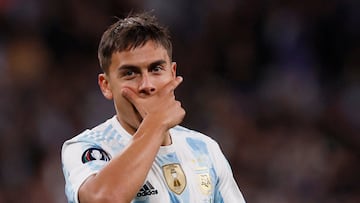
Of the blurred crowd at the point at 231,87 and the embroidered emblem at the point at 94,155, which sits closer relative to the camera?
the embroidered emblem at the point at 94,155

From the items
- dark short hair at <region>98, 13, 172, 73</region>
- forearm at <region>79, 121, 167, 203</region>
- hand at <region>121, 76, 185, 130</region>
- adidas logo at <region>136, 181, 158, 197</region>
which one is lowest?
adidas logo at <region>136, 181, 158, 197</region>

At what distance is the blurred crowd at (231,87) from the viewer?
26.5 ft

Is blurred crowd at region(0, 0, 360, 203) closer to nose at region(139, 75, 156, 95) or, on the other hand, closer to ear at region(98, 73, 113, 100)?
ear at region(98, 73, 113, 100)

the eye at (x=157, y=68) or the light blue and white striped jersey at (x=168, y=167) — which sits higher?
the eye at (x=157, y=68)

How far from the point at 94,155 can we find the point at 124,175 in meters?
0.34

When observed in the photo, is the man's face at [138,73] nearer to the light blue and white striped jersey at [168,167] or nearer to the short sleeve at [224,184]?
the light blue and white striped jersey at [168,167]

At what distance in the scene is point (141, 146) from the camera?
3.50 m

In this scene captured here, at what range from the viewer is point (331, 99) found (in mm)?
8859

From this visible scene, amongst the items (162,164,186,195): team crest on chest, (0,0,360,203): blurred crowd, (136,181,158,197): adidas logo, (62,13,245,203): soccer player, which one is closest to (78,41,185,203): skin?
(62,13,245,203): soccer player

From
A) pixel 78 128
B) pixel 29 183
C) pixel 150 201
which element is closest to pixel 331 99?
pixel 78 128

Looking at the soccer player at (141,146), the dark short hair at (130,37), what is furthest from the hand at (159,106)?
the dark short hair at (130,37)

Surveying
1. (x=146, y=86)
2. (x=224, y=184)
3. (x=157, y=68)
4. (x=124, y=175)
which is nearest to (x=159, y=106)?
(x=146, y=86)

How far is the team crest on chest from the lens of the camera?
3.84 metres

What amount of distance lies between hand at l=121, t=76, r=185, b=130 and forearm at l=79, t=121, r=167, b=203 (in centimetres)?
11
